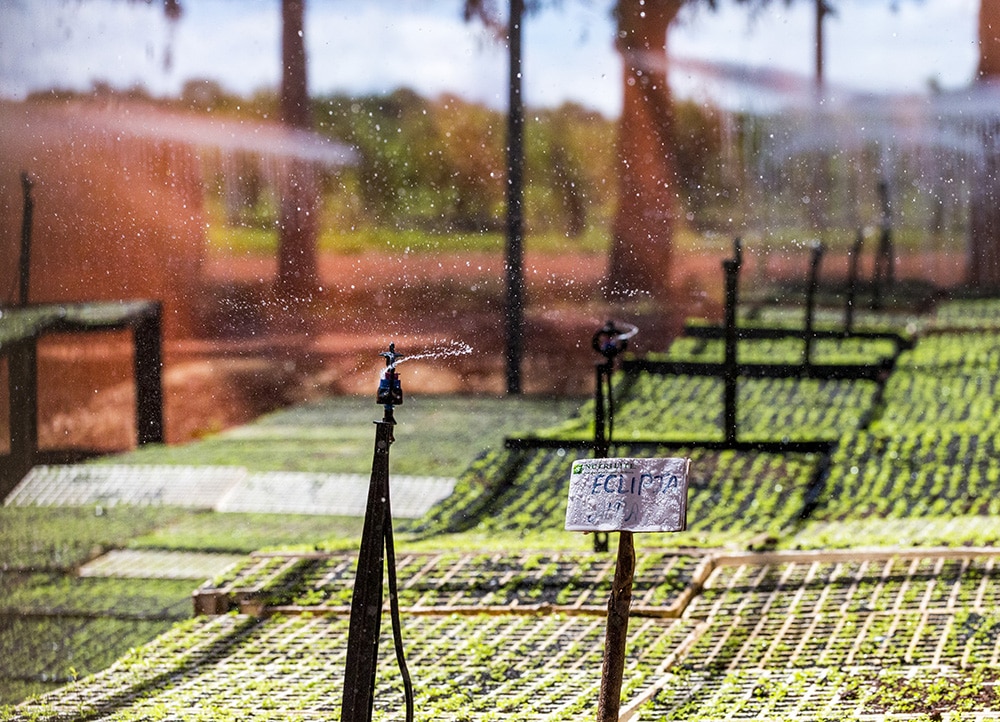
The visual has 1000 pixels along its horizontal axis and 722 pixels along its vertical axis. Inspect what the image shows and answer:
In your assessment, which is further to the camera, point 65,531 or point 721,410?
point 721,410

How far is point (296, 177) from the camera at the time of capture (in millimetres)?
6230

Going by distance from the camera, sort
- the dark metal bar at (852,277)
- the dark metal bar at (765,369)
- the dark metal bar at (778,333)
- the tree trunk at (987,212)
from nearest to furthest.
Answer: the tree trunk at (987,212) < the dark metal bar at (852,277) < the dark metal bar at (778,333) < the dark metal bar at (765,369)

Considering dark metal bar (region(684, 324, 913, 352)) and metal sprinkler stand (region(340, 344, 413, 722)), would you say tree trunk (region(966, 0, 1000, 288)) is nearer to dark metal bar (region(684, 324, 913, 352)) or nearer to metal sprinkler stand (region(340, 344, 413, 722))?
dark metal bar (region(684, 324, 913, 352))

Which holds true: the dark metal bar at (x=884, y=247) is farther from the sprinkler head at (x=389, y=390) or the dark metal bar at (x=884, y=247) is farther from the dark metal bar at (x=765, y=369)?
the sprinkler head at (x=389, y=390)

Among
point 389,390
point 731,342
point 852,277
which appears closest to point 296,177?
point 731,342

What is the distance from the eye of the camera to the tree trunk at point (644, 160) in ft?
20.0

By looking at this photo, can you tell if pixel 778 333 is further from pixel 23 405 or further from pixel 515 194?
pixel 23 405

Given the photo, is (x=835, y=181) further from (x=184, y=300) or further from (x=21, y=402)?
(x=21, y=402)

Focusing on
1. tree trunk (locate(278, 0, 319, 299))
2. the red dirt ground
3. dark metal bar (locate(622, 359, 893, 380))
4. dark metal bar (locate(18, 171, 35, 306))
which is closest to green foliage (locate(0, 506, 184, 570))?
the red dirt ground

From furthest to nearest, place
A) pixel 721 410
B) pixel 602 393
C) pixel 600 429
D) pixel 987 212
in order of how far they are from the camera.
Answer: pixel 721 410
pixel 987 212
pixel 602 393
pixel 600 429

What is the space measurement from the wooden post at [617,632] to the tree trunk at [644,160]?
319 centimetres

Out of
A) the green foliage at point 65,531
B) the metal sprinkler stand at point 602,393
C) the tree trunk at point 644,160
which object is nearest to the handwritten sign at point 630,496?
the metal sprinkler stand at point 602,393

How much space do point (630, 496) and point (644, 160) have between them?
3.40 meters

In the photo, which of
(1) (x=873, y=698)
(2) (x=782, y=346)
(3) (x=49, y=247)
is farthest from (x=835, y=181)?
(3) (x=49, y=247)
